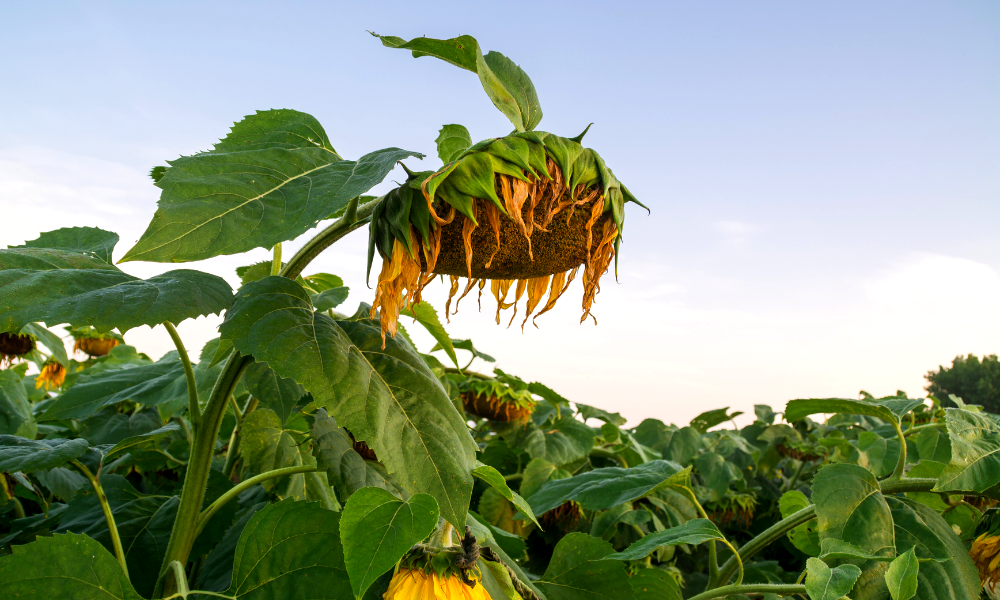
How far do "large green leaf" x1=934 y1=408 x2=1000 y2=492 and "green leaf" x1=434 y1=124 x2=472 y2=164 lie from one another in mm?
1113

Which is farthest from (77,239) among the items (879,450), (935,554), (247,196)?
(879,450)

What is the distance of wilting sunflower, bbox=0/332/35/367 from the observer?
3418 millimetres

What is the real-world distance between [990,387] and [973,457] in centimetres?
2144

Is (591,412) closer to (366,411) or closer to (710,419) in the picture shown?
(710,419)

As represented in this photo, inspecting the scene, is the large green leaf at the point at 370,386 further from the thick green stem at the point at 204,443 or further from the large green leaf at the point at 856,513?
the large green leaf at the point at 856,513

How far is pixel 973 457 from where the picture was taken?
1.37 m

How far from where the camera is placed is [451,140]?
3.98 ft

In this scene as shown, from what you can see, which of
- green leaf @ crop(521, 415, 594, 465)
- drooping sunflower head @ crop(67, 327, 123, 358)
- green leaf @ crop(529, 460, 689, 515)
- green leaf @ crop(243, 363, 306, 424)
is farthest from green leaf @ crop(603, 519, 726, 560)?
drooping sunflower head @ crop(67, 327, 123, 358)

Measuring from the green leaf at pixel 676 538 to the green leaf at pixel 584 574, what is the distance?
1.0 inches

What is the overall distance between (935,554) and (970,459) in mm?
201

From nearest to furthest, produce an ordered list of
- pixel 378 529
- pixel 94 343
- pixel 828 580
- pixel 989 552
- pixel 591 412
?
1. pixel 378 529
2. pixel 828 580
3. pixel 989 552
4. pixel 591 412
5. pixel 94 343

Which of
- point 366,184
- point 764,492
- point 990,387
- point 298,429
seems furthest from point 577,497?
point 990,387

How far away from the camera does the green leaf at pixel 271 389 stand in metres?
1.22

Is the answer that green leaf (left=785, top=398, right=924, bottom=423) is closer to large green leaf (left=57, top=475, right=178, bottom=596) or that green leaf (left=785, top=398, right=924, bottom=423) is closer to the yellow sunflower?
the yellow sunflower
